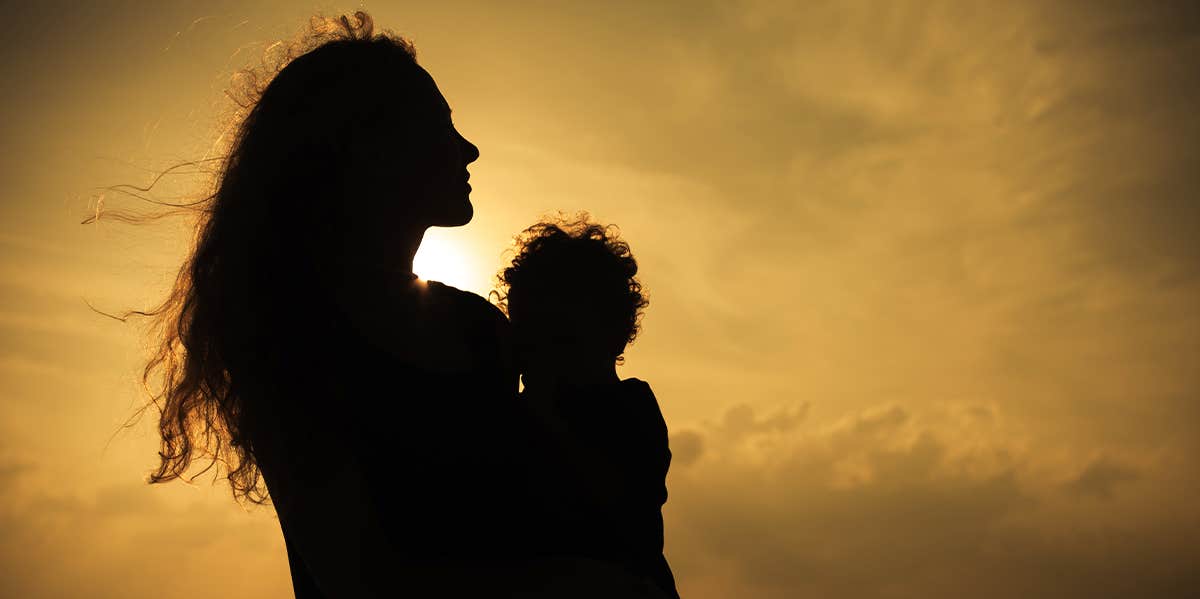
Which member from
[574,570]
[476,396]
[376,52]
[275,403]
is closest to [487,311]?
[476,396]

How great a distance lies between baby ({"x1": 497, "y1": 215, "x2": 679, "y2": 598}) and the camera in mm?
2045

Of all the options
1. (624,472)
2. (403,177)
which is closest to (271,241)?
(403,177)

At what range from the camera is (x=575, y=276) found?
402 centimetres

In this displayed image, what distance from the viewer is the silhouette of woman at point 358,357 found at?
1.87 metres

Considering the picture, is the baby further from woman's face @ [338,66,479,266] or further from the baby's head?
woman's face @ [338,66,479,266]

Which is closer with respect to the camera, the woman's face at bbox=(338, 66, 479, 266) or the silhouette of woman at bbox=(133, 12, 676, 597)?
the silhouette of woman at bbox=(133, 12, 676, 597)

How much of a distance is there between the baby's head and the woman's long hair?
1.21m

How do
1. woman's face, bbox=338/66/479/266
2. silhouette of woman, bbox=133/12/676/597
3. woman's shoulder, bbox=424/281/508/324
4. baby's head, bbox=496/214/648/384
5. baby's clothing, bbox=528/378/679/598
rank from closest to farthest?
silhouette of woman, bbox=133/12/676/597
baby's clothing, bbox=528/378/679/598
woman's shoulder, bbox=424/281/508/324
woman's face, bbox=338/66/479/266
baby's head, bbox=496/214/648/384

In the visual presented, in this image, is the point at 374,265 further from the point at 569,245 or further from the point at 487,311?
the point at 569,245

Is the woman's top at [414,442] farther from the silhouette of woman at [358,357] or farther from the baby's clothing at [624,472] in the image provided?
the baby's clothing at [624,472]

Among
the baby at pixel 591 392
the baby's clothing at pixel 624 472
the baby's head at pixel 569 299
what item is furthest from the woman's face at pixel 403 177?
the baby's head at pixel 569 299

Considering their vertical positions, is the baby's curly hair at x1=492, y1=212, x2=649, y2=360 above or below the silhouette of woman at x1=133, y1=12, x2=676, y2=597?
above

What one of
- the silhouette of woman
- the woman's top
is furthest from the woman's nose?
the woman's top

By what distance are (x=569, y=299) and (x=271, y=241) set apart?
72.0 inches
